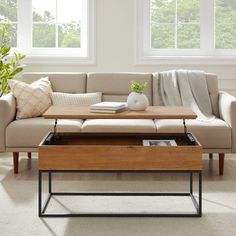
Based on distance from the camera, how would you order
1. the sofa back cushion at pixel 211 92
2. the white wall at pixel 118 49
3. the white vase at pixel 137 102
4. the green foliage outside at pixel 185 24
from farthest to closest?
the green foliage outside at pixel 185 24 < the white wall at pixel 118 49 < the sofa back cushion at pixel 211 92 < the white vase at pixel 137 102

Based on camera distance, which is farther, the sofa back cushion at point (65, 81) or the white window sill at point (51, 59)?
the white window sill at point (51, 59)

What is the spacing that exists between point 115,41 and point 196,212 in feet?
10.1

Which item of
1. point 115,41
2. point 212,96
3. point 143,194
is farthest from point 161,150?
point 115,41

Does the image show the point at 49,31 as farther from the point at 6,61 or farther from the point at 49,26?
the point at 6,61

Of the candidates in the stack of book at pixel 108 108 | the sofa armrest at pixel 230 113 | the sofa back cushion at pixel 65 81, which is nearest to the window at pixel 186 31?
the sofa back cushion at pixel 65 81

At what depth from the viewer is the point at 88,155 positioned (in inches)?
139

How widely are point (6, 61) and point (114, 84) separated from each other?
156cm

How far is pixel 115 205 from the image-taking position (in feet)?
12.5

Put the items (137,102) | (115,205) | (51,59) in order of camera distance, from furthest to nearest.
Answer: (51,59) < (137,102) < (115,205)

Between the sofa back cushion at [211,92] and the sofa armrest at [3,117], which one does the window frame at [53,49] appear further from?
the sofa armrest at [3,117]

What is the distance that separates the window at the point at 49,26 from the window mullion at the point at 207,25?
51.7 inches

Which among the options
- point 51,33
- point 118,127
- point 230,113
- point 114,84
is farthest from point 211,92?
point 51,33

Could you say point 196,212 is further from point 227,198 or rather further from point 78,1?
point 78,1

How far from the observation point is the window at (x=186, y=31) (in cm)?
627
